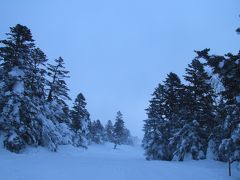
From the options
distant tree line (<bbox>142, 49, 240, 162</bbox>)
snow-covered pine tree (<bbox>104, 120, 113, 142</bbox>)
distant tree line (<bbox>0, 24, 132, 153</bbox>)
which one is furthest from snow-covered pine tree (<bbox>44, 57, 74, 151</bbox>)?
snow-covered pine tree (<bbox>104, 120, 113, 142</bbox>)

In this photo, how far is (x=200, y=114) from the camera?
2950cm

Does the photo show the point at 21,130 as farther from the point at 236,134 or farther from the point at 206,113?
the point at 206,113

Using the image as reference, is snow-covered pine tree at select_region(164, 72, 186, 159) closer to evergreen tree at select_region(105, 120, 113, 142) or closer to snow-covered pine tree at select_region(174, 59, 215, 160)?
snow-covered pine tree at select_region(174, 59, 215, 160)

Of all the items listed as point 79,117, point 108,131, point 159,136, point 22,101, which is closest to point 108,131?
point 108,131

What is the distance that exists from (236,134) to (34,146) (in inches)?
677

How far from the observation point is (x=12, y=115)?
2019 cm

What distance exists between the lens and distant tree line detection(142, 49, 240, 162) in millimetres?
14831

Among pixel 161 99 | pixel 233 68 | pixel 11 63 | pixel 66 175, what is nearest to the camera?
pixel 66 175

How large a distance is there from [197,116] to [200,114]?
0.41 meters

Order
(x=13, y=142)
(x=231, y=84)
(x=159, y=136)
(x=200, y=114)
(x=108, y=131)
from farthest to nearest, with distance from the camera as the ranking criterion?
1. (x=108, y=131)
2. (x=159, y=136)
3. (x=200, y=114)
4. (x=13, y=142)
5. (x=231, y=84)

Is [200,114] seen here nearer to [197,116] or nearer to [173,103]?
[197,116]

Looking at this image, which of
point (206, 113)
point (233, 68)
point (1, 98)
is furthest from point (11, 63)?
point (206, 113)

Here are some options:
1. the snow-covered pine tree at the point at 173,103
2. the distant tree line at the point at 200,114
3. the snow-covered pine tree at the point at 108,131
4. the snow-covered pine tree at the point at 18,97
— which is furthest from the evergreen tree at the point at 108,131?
the snow-covered pine tree at the point at 18,97

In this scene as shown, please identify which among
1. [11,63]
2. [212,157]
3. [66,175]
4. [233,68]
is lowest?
[66,175]
